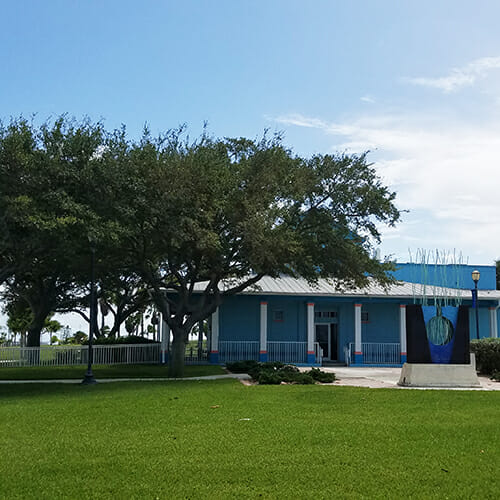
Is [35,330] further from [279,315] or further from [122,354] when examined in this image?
[279,315]

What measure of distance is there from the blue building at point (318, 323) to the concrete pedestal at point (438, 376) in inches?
399

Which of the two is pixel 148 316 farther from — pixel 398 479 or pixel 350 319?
pixel 398 479

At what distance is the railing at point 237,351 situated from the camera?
29.2 metres

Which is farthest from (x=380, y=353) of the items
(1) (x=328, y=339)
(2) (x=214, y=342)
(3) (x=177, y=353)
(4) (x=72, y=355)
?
(4) (x=72, y=355)

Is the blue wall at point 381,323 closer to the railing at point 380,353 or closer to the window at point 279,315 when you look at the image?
the railing at point 380,353

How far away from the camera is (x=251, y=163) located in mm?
20266

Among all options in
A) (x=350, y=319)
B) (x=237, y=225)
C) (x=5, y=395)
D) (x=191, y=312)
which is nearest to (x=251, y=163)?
(x=237, y=225)

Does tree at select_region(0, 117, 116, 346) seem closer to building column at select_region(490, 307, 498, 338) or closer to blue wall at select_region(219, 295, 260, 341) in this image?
blue wall at select_region(219, 295, 260, 341)

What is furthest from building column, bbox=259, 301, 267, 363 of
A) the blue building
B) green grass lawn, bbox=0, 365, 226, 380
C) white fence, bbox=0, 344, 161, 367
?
white fence, bbox=0, 344, 161, 367

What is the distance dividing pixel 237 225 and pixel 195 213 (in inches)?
64.2

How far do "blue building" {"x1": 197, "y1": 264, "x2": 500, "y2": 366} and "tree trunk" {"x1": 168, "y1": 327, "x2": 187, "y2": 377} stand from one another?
6.43 metres

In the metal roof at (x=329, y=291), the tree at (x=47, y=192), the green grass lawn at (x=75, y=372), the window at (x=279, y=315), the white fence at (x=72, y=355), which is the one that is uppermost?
the tree at (x=47, y=192)

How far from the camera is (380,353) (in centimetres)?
3042

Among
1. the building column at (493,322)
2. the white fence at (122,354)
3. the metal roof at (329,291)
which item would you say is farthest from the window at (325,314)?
the building column at (493,322)
